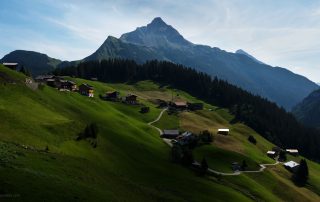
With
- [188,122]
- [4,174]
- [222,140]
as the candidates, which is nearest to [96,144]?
[4,174]

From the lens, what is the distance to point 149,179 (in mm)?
88562

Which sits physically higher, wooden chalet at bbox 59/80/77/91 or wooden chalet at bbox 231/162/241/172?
wooden chalet at bbox 59/80/77/91

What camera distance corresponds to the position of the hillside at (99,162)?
1896 inches

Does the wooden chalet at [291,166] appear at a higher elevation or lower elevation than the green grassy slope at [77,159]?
lower

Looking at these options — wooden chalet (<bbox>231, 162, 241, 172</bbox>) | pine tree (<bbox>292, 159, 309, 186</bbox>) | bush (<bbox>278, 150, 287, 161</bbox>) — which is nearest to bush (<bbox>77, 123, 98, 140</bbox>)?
wooden chalet (<bbox>231, 162, 241, 172</bbox>)

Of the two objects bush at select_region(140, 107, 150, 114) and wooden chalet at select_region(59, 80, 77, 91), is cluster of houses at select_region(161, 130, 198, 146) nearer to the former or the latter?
bush at select_region(140, 107, 150, 114)

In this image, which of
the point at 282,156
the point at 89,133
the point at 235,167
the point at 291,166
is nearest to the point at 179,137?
the point at 235,167

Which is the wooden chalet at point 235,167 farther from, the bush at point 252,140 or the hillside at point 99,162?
the bush at point 252,140

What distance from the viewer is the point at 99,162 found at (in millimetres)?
83750

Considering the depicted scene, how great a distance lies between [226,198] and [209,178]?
687 inches

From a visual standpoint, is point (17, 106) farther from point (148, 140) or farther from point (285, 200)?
point (285, 200)

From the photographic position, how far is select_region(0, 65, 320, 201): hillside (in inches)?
1896

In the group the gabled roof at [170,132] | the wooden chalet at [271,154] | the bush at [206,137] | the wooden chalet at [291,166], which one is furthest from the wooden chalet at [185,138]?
the wooden chalet at [271,154]

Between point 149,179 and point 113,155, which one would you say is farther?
point 113,155
